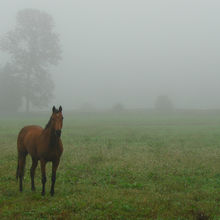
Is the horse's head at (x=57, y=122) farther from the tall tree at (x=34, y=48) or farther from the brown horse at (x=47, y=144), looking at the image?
the tall tree at (x=34, y=48)

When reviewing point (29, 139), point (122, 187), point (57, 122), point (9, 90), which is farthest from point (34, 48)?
point (57, 122)

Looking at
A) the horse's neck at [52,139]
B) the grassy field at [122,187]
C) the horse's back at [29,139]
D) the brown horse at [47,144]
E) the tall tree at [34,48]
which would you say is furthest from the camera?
the tall tree at [34,48]

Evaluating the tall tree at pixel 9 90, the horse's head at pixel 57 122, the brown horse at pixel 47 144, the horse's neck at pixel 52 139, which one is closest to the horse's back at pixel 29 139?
the brown horse at pixel 47 144

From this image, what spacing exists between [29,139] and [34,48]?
54992 millimetres

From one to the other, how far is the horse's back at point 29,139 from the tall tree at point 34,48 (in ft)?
162

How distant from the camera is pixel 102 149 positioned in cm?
1814

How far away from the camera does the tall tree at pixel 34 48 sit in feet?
193

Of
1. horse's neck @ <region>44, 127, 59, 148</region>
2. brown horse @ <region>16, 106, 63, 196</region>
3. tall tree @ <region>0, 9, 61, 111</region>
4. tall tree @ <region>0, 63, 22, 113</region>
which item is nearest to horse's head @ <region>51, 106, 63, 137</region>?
brown horse @ <region>16, 106, 63, 196</region>

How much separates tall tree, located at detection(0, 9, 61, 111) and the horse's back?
49485mm

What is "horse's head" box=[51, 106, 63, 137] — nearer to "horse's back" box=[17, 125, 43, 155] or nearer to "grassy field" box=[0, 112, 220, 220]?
"horse's back" box=[17, 125, 43, 155]

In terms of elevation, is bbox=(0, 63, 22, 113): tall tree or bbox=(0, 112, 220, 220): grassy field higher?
bbox=(0, 63, 22, 113): tall tree

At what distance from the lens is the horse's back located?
928cm

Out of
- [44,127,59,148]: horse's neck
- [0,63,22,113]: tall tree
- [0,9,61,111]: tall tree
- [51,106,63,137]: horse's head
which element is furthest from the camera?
[0,9,61,111]: tall tree

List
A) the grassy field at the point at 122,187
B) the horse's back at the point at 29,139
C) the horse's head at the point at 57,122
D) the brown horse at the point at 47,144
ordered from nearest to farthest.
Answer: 1. the grassy field at the point at 122,187
2. the horse's head at the point at 57,122
3. the brown horse at the point at 47,144
4. the horse's back at the point at 29,139
